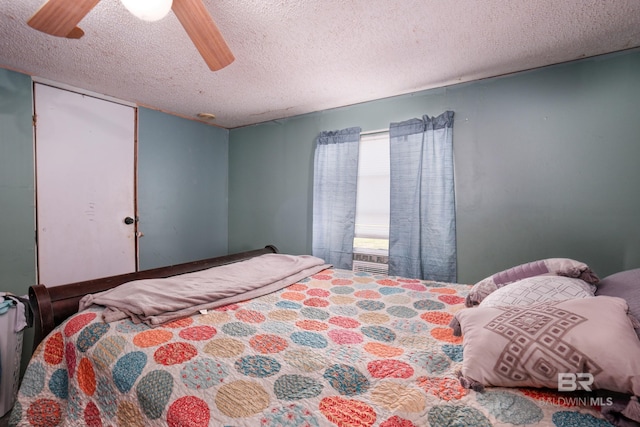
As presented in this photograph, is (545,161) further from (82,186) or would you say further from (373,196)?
(82,186)

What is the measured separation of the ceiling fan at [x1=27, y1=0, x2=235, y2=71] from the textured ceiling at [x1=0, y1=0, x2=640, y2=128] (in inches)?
10.2

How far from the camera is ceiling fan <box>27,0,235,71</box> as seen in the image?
1198 millimetres

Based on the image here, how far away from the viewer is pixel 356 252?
3.09m

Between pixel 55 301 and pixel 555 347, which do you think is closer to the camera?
pixel 555 347

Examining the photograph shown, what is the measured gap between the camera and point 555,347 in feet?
2.70

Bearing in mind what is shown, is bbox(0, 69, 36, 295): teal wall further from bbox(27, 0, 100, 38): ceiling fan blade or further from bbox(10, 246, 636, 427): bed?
bbox(27, 0, 100, 38): ceiling fan blade

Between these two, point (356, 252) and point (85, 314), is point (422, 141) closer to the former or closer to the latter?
point (356, 252)

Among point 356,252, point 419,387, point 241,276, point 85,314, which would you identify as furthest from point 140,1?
point 356,252

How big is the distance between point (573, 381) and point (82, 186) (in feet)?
11.4

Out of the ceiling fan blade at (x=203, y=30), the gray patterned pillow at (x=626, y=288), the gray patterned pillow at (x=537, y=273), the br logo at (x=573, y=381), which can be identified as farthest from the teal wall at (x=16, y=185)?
the gray patterned pillow at (x=626, y=288)

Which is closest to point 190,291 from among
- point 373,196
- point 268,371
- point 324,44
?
point 268,371

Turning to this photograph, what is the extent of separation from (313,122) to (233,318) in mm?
2521

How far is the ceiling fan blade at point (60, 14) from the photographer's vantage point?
1.18 meters

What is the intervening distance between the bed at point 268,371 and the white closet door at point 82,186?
131cm
